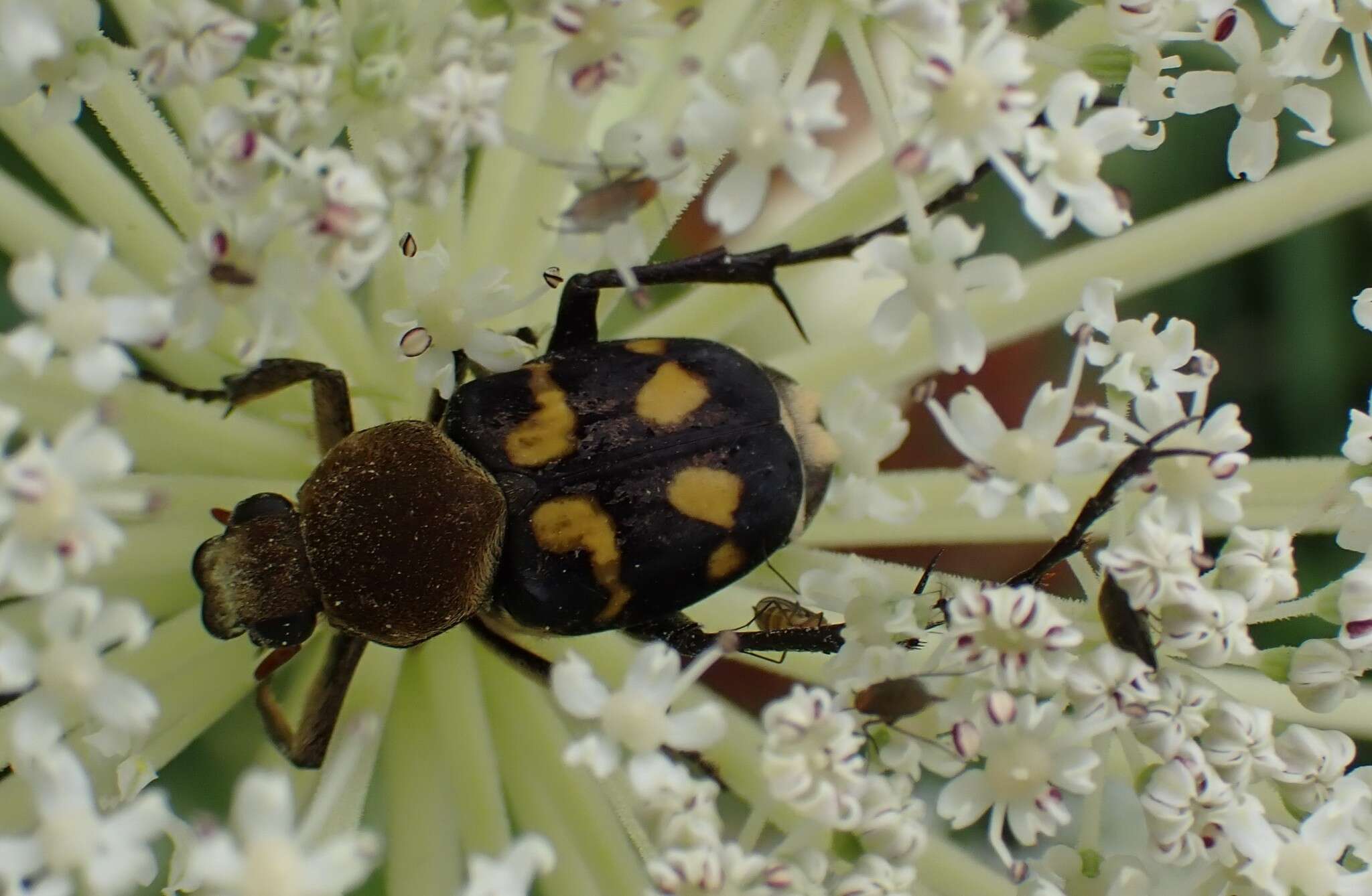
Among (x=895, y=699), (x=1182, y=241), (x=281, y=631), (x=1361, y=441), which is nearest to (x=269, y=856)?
(x=281, y=631)

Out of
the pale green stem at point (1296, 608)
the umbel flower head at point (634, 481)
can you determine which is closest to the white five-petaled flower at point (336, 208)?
the umbel flower head at point (634, 481)

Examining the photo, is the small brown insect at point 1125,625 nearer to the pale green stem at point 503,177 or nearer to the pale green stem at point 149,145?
the pale green stem at point 503,177

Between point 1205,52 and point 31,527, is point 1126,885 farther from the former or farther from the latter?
point 1205,52

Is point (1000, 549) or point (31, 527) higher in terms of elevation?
point (31, 527)

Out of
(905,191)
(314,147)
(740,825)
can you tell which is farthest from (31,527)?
(740,825)

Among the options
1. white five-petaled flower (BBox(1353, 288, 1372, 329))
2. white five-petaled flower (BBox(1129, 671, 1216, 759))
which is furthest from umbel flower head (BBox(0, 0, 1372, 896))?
white five-petaled flower (BBox(1353, 288, 1372, 329))
